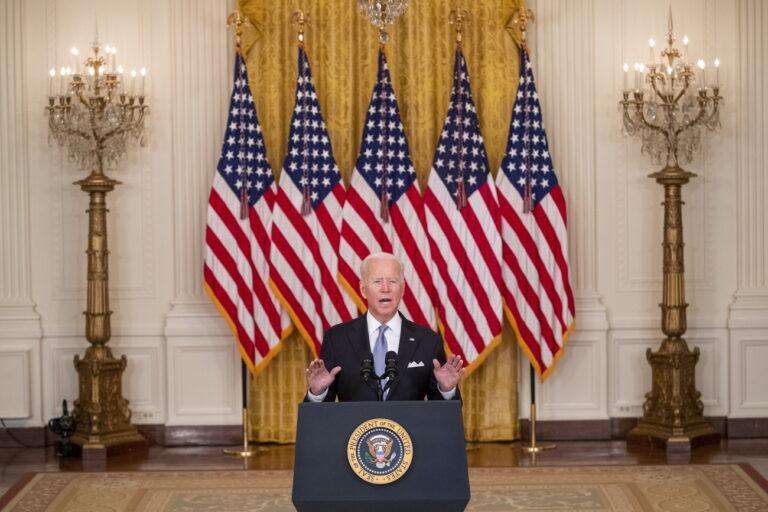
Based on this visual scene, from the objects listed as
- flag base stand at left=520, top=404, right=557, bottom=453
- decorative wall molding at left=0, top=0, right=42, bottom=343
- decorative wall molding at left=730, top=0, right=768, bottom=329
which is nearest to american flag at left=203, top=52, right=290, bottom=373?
decorative wall molding at left=0, top=0, right=42, bottom=343

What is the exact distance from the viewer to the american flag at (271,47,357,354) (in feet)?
27.4

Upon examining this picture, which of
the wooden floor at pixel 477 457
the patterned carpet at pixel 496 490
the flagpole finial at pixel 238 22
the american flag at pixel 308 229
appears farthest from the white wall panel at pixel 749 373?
the flagpole finial at pixel 238 22

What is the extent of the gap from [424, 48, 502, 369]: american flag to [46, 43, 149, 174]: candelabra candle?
233 centimetres

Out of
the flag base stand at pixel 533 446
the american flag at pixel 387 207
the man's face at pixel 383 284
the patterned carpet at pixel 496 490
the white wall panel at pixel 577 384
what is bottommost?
the patterned carpet at pixel 496 490

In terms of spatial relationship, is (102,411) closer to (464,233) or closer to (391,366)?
(464,233)

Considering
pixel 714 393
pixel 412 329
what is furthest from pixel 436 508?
pixel 714 393

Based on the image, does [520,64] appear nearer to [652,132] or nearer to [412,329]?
[652,132]

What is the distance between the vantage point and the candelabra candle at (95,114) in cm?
797

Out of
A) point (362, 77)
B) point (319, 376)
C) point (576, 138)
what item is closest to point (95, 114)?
point (362, 77)

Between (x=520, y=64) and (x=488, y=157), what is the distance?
2.50 feet

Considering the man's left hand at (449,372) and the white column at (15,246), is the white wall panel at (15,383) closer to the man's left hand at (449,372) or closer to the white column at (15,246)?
the white column at (15,246)

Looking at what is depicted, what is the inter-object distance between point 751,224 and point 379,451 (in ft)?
19.8

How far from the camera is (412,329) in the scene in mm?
4434

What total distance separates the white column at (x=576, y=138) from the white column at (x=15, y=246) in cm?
394
